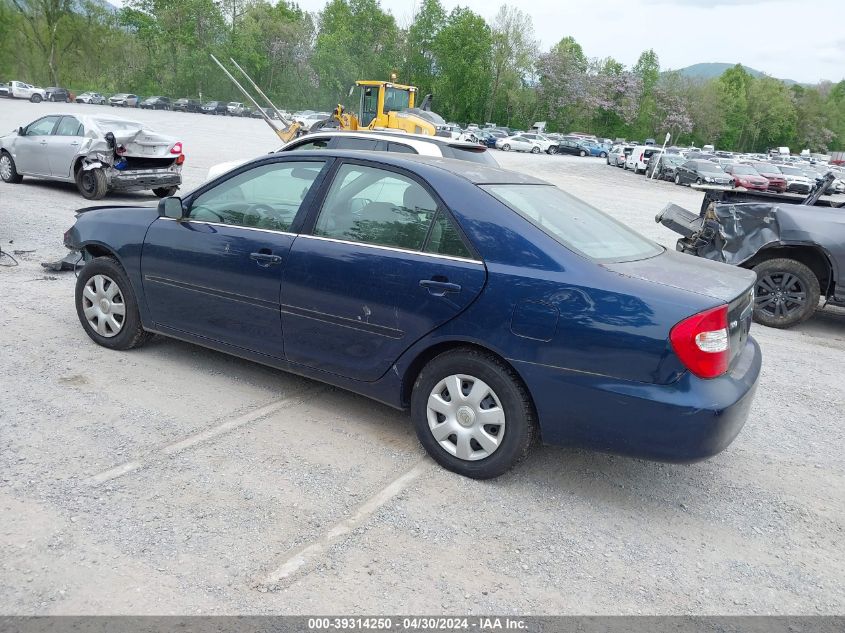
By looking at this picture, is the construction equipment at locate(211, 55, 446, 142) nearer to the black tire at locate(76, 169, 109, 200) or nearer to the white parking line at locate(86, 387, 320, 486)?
the black tire at locate(76, 169, 109, 200)

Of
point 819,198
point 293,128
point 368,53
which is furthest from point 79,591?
point 368,53

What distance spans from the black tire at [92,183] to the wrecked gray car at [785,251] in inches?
389

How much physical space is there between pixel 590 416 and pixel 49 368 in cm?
359

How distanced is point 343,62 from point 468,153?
81544 millimetres

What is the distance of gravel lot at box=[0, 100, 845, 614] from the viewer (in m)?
2.76

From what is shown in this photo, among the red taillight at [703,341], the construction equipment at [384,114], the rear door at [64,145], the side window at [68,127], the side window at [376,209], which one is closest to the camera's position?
the red taillight at [703,341]

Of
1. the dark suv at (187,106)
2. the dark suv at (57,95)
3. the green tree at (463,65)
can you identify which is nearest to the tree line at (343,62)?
the green tree at (463,65)

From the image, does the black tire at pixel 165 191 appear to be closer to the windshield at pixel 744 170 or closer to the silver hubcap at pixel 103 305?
the silver hubcap at pixel 103 305

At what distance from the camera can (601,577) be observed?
9.71ft

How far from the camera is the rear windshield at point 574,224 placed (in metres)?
3.67

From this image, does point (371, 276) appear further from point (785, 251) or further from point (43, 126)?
point (43, 126)

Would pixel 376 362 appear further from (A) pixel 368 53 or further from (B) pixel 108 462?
(A) pixel 368 53

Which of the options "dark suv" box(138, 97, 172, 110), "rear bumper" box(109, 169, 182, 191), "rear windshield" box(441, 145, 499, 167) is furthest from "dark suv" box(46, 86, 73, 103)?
"rear windshield" box(441, 145, 499, 167)

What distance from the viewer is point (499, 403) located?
348cm
